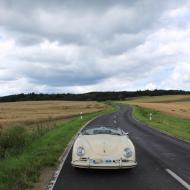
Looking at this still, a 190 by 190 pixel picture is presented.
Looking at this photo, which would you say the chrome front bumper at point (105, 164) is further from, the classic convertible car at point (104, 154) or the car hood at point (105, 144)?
the car hood at point (105, 144)

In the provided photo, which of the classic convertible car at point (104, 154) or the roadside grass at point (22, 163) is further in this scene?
the classic convertible car at point (104, 154)

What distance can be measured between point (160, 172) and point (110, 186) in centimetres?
221

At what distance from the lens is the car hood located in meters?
10.4

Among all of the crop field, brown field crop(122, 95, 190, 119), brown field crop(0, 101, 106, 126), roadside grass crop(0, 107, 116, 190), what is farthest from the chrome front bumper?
brown field crop(122, 95, 190, 119)

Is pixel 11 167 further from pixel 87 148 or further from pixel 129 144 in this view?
pixel 129 144

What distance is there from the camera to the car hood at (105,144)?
10.4 m

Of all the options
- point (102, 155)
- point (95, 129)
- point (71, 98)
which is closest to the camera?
point (102, 155)

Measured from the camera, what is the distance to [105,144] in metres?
10.7

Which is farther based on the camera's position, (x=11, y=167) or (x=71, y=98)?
(x=71, y=98)

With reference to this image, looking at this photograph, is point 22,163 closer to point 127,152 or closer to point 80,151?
point 80,151

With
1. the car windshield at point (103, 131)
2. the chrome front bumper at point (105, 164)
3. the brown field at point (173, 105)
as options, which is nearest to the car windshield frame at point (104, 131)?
the car windshield at point (103, 131)

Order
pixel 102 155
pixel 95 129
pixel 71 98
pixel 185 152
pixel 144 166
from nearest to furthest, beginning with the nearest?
pixel 102 155, pixel 144 166, pixel 95 129, pixel 185 152, pixel 71 98

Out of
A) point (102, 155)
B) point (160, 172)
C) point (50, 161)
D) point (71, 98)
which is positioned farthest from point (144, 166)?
point (71, 98)

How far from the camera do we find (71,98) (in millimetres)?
181125
